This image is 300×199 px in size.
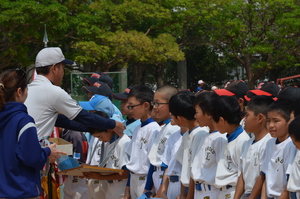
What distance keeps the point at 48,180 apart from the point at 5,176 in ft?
4.33

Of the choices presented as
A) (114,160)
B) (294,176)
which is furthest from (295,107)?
(114,160)

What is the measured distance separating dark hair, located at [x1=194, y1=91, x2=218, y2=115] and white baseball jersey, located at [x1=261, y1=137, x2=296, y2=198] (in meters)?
0.76

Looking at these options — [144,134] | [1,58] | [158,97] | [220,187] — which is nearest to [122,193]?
[144,134]

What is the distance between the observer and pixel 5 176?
3.91 metres

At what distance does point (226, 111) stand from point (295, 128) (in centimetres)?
90

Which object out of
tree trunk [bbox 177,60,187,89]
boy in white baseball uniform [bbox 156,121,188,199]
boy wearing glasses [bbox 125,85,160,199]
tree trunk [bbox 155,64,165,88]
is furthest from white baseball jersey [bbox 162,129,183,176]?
tree trunk [bbox 177,60,187,89]

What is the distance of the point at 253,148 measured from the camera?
4.12 metres

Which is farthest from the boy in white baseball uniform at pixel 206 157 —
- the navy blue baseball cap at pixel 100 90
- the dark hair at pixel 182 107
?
the navy blue baseball cap at pixel 100 90

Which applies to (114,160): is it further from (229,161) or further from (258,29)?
(258,29)

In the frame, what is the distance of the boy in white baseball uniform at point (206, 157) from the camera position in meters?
4.43

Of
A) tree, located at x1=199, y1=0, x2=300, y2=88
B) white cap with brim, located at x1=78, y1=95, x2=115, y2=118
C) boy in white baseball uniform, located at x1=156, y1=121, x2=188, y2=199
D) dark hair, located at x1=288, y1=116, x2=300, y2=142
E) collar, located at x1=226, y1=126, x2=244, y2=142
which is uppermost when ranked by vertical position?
tree, located at x1=199, y1=0, x2=300, y2=88

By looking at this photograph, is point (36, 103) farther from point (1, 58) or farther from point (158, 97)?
point (1, 58)

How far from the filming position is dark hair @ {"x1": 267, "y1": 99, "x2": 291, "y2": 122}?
3945mm

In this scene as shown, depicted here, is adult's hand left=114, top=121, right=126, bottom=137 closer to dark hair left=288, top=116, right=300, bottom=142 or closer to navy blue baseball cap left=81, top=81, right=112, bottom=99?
navy blue baseball cap left=81, top=81, right=112, bottom=99
